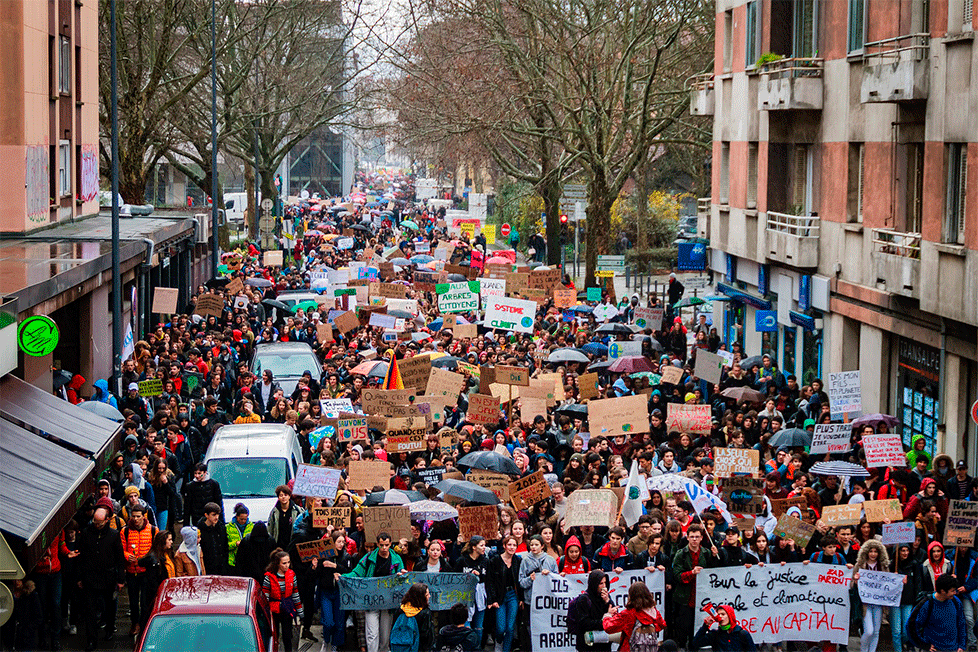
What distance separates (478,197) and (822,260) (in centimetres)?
4638

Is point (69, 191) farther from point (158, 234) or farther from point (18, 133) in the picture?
point (18, 133)

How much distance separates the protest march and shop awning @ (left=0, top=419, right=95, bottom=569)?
1.09ft

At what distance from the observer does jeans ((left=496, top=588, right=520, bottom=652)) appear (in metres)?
12.5

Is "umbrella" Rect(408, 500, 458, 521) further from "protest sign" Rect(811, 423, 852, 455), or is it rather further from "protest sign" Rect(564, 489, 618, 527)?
"protest sign" Rect(811, 423, 852, 455)

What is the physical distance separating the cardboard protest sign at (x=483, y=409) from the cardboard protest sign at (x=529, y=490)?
13.8 ft

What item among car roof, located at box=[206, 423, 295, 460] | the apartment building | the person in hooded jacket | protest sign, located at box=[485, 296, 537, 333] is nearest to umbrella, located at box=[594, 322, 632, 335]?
protest sign, located at box=[485, 296, 537, 333]

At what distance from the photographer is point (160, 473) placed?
51.8ft

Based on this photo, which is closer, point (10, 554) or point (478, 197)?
point (10, 554)

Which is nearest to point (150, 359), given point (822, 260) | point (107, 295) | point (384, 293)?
point (107, 295)

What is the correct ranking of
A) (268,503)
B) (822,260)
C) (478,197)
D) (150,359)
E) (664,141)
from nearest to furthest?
(268,503) < (150,359) < (822,260) < (664,141) < (478,197)

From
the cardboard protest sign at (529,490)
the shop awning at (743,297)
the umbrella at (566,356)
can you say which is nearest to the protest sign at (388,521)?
the cardboard protest sign at (529,490)

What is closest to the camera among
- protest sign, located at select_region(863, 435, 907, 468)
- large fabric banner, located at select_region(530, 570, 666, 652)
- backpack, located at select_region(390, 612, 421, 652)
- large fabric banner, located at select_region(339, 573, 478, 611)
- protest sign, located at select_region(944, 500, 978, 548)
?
backpack, located at select_region(390, 612, 421, 652)

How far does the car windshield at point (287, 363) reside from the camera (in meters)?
23.7

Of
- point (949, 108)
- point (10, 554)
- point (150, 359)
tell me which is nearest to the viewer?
point (10, 554)
